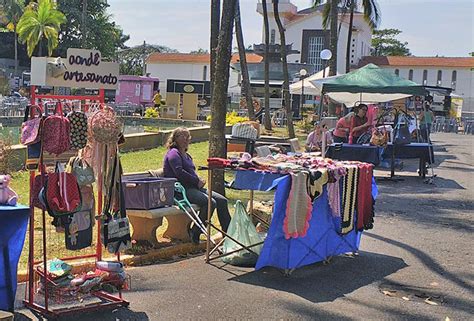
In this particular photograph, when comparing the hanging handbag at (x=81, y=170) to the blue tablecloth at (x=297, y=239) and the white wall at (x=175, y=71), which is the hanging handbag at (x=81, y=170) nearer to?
the blue tablecloth at (x=297, y=239)

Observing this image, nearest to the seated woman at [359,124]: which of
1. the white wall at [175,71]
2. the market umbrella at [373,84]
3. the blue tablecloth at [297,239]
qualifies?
the market umbrella at [373,84]

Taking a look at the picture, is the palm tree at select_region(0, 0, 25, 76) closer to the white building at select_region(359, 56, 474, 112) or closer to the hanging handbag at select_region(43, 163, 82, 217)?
the white building at select_region(359, 56, 474, 112)

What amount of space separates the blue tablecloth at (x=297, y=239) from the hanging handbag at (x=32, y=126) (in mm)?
2396

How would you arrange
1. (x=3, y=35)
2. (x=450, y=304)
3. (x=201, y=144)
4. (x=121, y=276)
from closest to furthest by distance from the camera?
(x=121, y=276), (x=450, y=304), (x=201, y=144), (x=3, y=35)

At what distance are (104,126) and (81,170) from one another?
1.34 ft

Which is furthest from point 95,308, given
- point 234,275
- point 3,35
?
point 3,35

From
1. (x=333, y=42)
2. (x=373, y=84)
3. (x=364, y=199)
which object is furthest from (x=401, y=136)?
(x=333, y=42)

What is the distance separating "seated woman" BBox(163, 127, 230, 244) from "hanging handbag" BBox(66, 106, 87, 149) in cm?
248

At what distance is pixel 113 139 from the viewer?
570cm

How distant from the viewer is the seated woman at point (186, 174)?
8.01 meters

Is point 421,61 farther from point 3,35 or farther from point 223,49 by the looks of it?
point 223,49

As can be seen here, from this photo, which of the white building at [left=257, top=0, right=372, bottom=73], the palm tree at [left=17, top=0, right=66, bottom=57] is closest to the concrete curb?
the palm tree at [left=17, top=0, right=66, bottom=57]

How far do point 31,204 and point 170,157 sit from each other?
8.85 ft

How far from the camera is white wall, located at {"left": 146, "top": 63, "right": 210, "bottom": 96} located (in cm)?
6731
